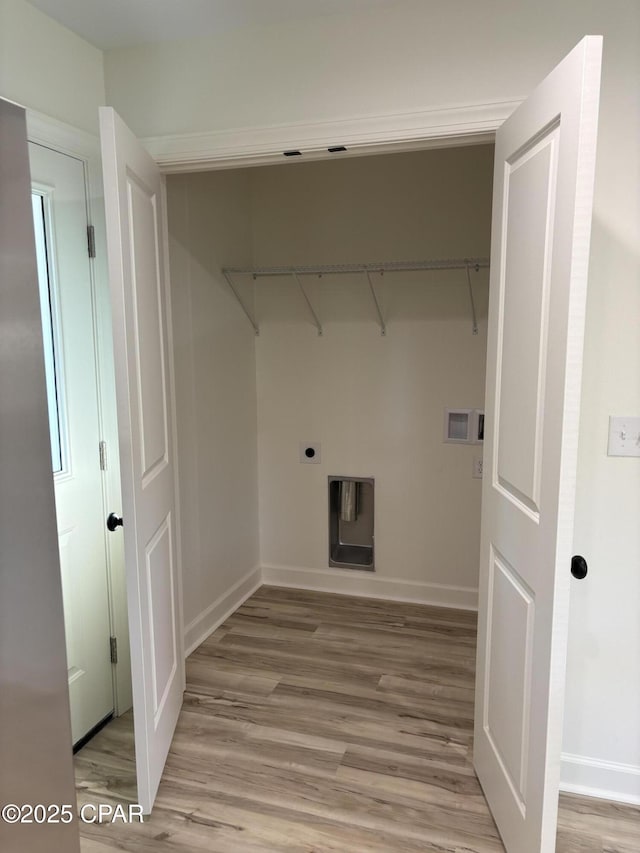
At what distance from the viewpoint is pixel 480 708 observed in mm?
2004

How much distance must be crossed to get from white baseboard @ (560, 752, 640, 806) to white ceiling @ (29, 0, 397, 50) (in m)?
2.47

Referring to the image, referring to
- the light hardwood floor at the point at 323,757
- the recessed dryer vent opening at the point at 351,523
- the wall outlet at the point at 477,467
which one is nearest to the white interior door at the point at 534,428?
the light hardwood floor at the point at 323,757

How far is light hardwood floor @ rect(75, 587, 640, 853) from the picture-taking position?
1822 millimetres

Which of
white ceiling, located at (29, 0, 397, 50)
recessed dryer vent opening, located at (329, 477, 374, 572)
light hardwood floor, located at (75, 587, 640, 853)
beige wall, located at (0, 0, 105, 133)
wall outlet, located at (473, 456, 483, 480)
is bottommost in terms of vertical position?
light hardwood floor, located at (75, 587, 640, 853)

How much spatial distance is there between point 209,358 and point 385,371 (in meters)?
0.98

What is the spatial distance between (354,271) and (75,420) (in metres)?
1.70

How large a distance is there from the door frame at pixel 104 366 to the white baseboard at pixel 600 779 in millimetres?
1684

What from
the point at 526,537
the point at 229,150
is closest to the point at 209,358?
the point at 229,150

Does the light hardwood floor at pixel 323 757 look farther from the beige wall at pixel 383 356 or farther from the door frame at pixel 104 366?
the beige wall at pixel 383 356

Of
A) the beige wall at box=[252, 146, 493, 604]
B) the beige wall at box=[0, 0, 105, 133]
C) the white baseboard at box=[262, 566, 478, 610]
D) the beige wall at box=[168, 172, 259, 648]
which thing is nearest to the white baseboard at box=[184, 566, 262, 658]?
the beige wall at box=[168, 172, 259, 648]

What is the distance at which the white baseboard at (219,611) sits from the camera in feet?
9.57

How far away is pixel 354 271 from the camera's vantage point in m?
3.21

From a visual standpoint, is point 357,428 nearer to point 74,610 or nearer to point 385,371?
point 385,371

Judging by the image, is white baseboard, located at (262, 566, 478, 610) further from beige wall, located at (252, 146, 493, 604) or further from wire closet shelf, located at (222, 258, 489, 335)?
wire closet shelf, located at (222, 258, 489, 335)
